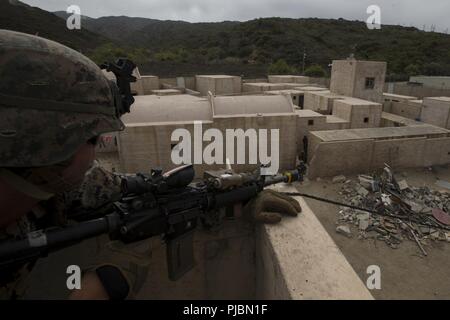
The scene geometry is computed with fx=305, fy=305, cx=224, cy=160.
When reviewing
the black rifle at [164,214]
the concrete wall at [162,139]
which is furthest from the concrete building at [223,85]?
the black rifle at [164,214]

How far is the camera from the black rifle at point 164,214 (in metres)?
1.60

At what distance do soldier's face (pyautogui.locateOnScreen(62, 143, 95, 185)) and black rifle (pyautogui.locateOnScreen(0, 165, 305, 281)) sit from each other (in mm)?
314

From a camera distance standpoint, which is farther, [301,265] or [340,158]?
[340,158]

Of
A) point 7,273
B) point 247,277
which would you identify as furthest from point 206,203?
point 7,273

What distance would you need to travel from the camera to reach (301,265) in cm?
205

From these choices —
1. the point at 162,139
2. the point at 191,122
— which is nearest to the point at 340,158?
the point at 191,122

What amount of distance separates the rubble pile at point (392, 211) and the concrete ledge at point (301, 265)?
5989 mm

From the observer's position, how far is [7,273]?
63.7 inches

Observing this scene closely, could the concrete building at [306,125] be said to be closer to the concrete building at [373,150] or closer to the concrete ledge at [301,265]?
the concrete building at [373,150]

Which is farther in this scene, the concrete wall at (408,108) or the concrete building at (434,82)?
the concrete building at (434,82)

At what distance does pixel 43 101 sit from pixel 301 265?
1776 millimetres

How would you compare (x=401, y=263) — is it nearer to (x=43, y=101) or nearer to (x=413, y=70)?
(x=43, y=101)
